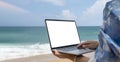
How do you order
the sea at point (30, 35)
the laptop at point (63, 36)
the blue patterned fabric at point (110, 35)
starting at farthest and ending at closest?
the sea at point (30, 35) → the laptop at point (63, 36) → the blue patterned fabric at point (110, 35)

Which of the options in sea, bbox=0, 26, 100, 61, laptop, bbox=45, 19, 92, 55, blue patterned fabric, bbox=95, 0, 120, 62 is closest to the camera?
blue patterned fabric, bbox=95, 0, 120, 62

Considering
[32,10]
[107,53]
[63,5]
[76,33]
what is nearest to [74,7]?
[63,5]

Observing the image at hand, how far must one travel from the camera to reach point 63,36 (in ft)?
5.41

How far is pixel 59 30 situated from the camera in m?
1.63

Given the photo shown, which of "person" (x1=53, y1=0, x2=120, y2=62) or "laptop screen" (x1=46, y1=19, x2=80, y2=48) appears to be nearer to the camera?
"person" (x1=53, y1=0, x2=120, y2=62)

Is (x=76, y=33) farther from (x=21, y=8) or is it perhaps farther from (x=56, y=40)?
(x=21, y=8)

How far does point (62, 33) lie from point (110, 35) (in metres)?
0.93

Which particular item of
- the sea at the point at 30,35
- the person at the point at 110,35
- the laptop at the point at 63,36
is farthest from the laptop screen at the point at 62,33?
the sea at the point at 30,35

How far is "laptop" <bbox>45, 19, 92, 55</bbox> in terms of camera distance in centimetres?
149

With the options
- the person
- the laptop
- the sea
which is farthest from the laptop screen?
the sea

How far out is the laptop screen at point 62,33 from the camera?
153 cm

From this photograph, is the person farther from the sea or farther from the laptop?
the sea

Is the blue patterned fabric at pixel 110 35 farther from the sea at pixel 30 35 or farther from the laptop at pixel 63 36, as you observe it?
the sea at pixel 30 35

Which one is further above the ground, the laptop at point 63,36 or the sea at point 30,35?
the sea at point 30,35
